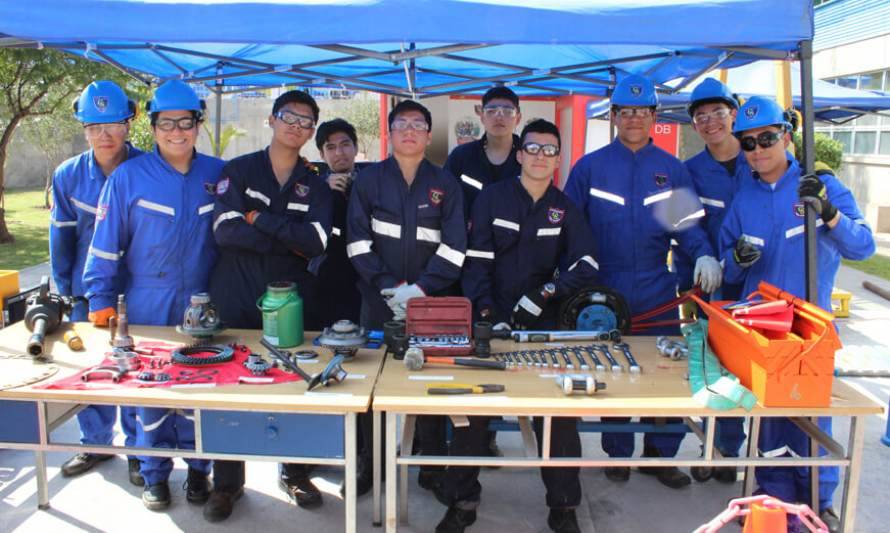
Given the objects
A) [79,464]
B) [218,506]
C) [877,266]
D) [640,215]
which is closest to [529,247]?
[640,215]

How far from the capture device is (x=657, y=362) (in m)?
2.65

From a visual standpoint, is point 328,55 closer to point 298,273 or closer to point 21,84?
point 298,273

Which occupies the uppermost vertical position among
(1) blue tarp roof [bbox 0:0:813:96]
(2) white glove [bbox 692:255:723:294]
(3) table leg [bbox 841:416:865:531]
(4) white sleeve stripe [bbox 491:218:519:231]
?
(1) blue tarp roof [bbox 0:0:813:96]

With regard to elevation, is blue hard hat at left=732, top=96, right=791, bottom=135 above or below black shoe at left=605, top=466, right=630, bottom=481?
above

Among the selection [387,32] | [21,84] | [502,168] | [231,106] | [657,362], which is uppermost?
[231,106]

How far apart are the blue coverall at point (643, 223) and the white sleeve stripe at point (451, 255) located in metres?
0.75

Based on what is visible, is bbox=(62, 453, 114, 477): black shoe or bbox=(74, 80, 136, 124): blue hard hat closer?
bbox=(74, 80, 136, 124): blue hard hat

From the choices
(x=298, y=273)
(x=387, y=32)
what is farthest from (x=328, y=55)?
(x=387, y=32)

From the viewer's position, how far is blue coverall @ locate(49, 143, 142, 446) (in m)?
3.30

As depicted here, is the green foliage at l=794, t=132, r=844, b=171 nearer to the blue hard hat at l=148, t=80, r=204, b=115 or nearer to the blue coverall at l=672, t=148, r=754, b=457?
the blue coverall at l=672, t=148, r=754, b=457

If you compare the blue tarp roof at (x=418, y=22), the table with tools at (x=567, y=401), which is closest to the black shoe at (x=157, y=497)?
the table with tools at (x=567, y=401)

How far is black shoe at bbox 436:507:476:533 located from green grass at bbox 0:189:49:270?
8.68 meters

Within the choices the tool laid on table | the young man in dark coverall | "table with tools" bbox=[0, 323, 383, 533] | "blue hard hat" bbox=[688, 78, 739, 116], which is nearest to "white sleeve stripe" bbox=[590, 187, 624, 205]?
"blue hard hat" bbox=[688, 78, 739, 116]

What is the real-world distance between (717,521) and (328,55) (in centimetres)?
365
